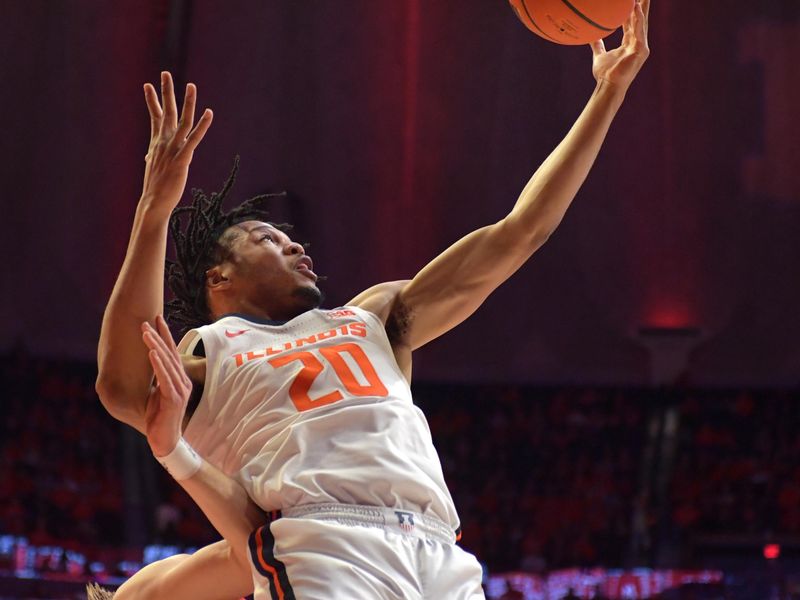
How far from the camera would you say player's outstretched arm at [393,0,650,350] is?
8.17ft

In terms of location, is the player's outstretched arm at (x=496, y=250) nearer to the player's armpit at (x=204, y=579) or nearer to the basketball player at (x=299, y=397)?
the basketball player at (x=299, y=397)

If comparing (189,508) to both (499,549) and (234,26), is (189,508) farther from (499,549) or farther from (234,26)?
(234,26)

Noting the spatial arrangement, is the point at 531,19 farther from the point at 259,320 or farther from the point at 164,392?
the point at 164,392

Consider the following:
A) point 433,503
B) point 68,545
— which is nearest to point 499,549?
point 68,545

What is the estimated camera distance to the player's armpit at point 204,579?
2.38 m

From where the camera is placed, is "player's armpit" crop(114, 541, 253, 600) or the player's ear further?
the player's ear

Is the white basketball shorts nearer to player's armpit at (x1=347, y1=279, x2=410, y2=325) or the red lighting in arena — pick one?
player's armpit at (x1=347, y1=279, x2=410, y2=325)

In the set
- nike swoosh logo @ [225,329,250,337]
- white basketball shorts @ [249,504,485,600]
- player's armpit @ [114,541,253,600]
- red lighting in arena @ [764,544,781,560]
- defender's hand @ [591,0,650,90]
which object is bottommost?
red lighting in arena @ [764,544,781,560]

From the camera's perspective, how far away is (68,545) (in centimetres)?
760

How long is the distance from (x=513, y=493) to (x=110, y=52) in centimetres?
478

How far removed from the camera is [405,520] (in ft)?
6.82

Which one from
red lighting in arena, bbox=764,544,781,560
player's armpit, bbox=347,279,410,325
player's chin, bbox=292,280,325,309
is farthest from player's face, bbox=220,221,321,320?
red lighting in arena, bbox=764,544,781,560

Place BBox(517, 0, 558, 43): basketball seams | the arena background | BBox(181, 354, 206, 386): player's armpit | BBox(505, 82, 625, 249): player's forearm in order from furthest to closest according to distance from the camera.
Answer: the arena background < BBox(517, 0, 558, 43): basketball seams < BBox(505, 82, 625, 249): player's forearm < BBox(181, 354, 206, 386): player's armpit

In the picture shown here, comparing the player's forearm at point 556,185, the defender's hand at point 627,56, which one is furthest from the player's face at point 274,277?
the defender's hand at point 627,56
